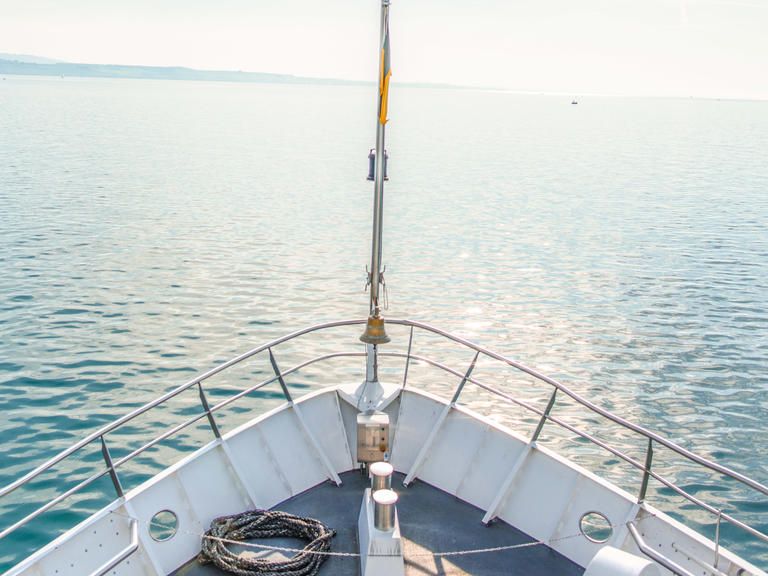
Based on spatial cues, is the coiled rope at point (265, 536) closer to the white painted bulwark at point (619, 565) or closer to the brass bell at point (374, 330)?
the brass bell at point (374, 330)

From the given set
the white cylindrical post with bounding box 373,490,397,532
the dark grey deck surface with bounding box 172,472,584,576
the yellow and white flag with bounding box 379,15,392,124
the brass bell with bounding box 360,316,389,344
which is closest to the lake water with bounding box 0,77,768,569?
the dark grey deck surface with bounding box 172,472,584,576

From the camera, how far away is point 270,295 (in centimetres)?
2483

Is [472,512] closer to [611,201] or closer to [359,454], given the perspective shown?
[359,454]

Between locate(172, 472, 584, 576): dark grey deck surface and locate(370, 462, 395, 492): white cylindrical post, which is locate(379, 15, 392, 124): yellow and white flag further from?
locate(172, 472, 584, 576): dark grey deck surface

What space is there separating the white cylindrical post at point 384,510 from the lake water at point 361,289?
7189 millimetres

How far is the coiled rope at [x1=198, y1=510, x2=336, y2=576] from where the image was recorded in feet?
23.5

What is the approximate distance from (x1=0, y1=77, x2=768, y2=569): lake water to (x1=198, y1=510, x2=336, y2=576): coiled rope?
551cm

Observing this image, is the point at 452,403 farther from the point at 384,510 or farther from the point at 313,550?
the point at 313,550

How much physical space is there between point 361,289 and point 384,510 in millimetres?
19205

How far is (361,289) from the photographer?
1024 inches

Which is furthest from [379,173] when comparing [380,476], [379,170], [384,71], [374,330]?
[380,476]

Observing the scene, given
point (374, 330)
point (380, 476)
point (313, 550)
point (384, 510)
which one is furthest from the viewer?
point (374, 330)

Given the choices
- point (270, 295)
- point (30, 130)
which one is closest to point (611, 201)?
point (270, 295)

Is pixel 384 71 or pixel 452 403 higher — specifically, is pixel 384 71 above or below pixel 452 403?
above
